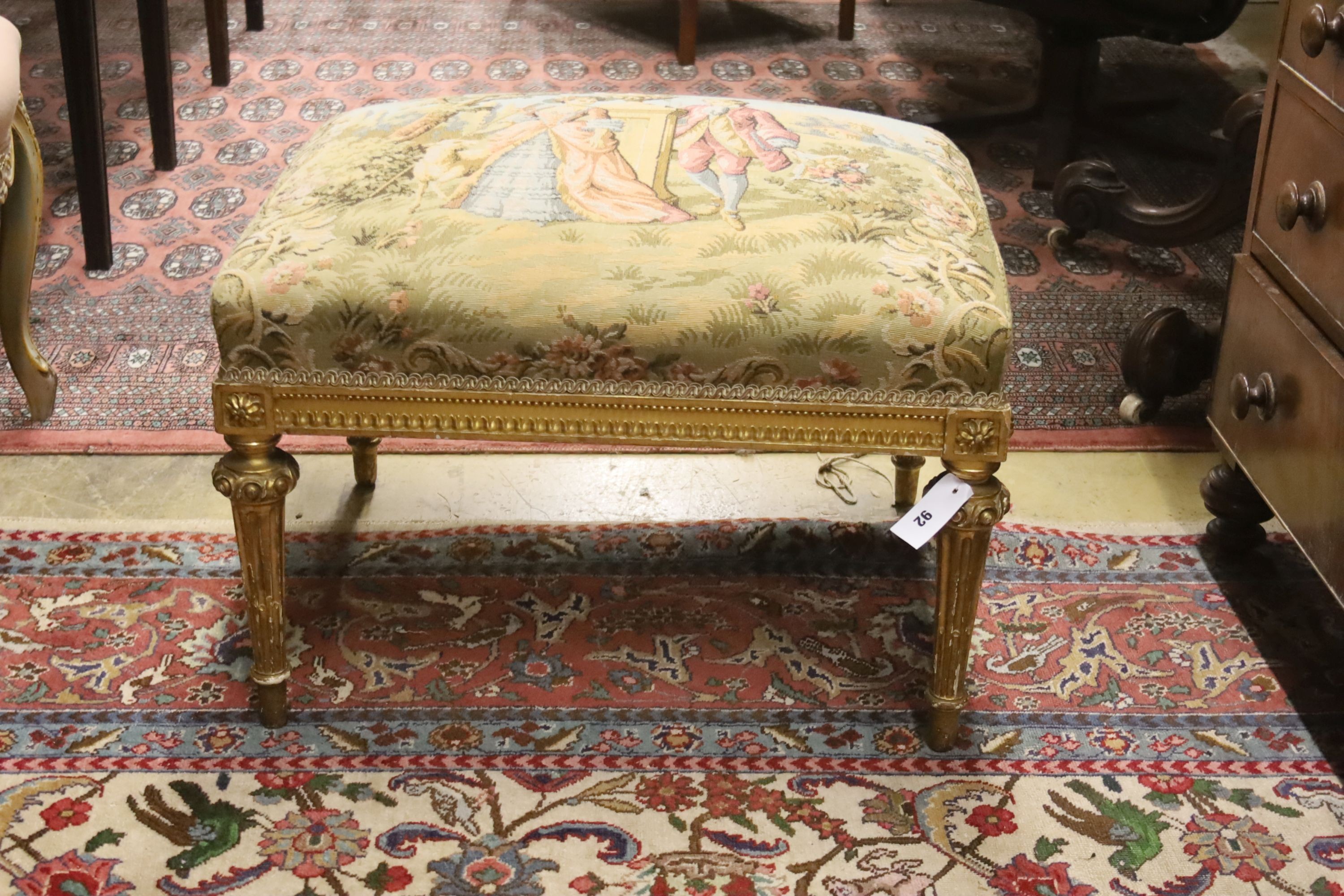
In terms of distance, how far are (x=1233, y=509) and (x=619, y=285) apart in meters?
0.89

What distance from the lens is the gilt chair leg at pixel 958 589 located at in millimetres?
1347

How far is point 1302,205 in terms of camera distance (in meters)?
1.50

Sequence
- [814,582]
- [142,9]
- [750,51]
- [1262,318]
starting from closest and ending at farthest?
[1262,318], [814,582], [142,9], [750,51]

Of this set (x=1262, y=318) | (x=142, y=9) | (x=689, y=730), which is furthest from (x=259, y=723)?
(x=142, y=9)

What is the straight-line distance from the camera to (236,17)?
12.1 feet

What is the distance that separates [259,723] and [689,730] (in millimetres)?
453

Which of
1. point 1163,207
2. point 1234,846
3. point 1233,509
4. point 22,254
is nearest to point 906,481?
point 1233,509

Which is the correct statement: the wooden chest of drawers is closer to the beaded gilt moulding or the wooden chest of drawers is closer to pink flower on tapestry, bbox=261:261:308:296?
the beaded gilt moulding

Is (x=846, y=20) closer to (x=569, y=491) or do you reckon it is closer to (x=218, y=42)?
(x=218, y=42)

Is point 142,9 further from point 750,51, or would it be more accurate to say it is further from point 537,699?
point 537,699

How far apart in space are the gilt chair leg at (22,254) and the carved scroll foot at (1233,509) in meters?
1.59

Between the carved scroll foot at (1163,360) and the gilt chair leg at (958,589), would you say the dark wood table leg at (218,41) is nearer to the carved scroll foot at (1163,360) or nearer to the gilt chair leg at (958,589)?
the carved scroll foot at (1163,360)

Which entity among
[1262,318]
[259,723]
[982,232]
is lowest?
[259,723]

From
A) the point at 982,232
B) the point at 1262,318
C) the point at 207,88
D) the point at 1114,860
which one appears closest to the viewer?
the point at 1114,860
